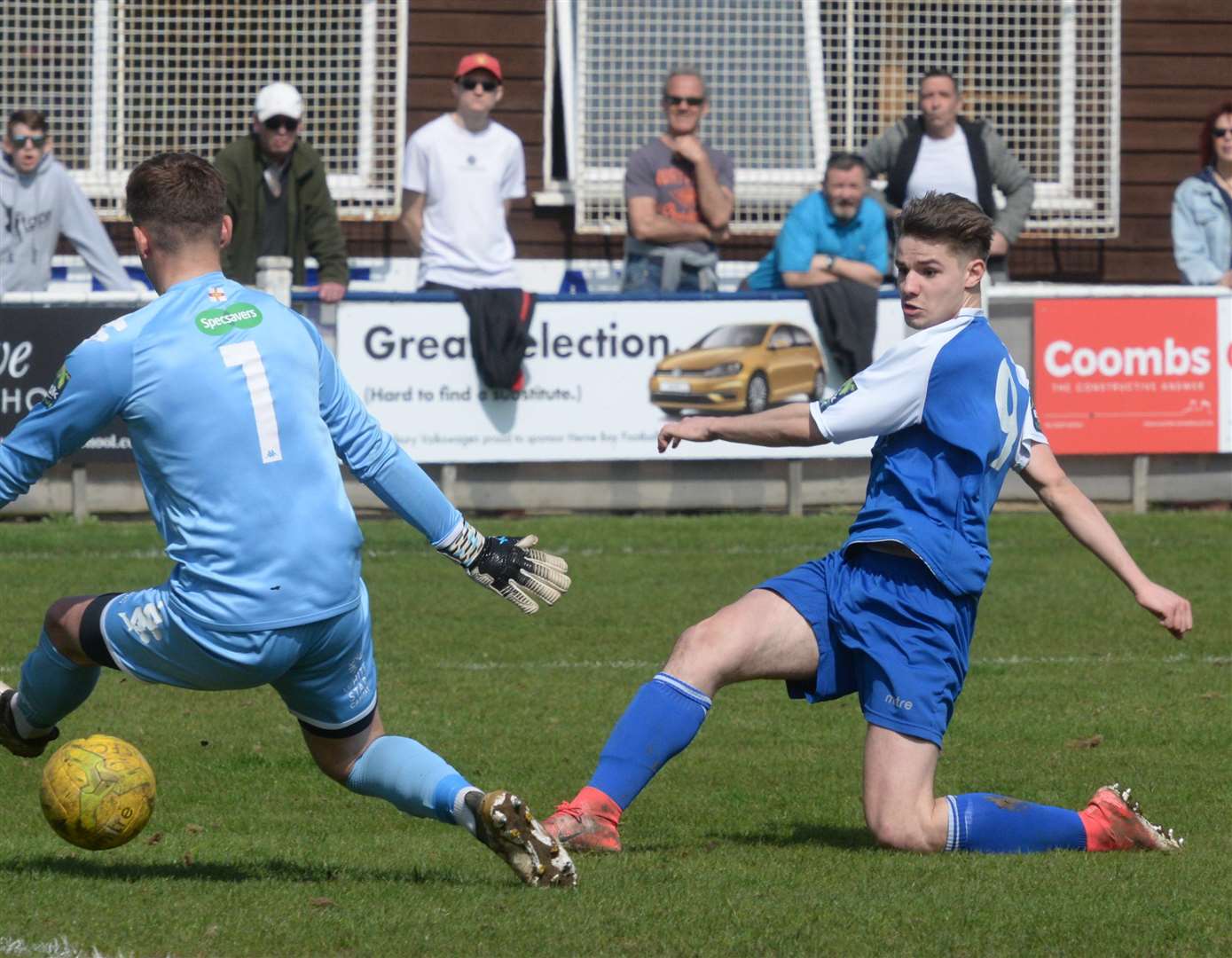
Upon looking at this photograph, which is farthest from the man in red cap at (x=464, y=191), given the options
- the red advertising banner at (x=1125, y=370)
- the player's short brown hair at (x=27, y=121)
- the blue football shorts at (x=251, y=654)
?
the blue football shorts at (x=251, y=654)

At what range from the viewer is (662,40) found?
1817 centimetres

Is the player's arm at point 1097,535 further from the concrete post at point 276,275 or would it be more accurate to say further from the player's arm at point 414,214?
the player's arm at point 414,214

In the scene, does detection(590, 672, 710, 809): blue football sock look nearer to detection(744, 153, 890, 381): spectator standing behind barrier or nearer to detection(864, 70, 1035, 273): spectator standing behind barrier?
detection(744, 153, 890, 381): spectator standing behind barrier

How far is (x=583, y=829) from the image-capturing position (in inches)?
225

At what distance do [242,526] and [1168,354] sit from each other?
10013mm

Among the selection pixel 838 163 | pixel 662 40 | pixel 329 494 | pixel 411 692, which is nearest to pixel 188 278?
pixel 329 494


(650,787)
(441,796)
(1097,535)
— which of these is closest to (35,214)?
(650,787)

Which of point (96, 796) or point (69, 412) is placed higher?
point (69, 412)

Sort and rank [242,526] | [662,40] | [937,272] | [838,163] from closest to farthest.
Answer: [242,526], [937,272], [838,163], [662,40]

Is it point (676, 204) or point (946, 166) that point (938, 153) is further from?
point (676, 204)

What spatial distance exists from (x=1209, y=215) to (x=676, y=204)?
3.93 metres

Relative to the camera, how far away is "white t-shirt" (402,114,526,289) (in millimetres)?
13836

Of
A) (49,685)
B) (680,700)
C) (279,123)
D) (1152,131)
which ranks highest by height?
(1152,131)

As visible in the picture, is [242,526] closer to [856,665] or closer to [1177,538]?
[856,665]
